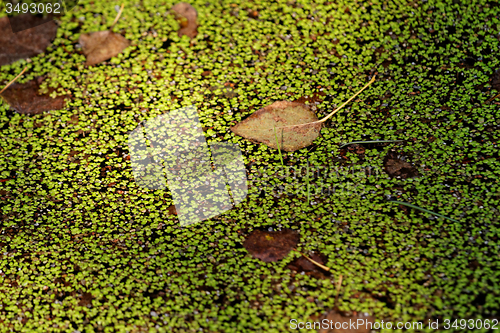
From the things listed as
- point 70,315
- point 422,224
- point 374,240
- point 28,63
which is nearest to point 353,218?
point 374,240

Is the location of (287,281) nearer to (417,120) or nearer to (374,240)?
(374,240)

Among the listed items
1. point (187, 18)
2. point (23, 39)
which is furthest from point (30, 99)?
point (187, 18)
